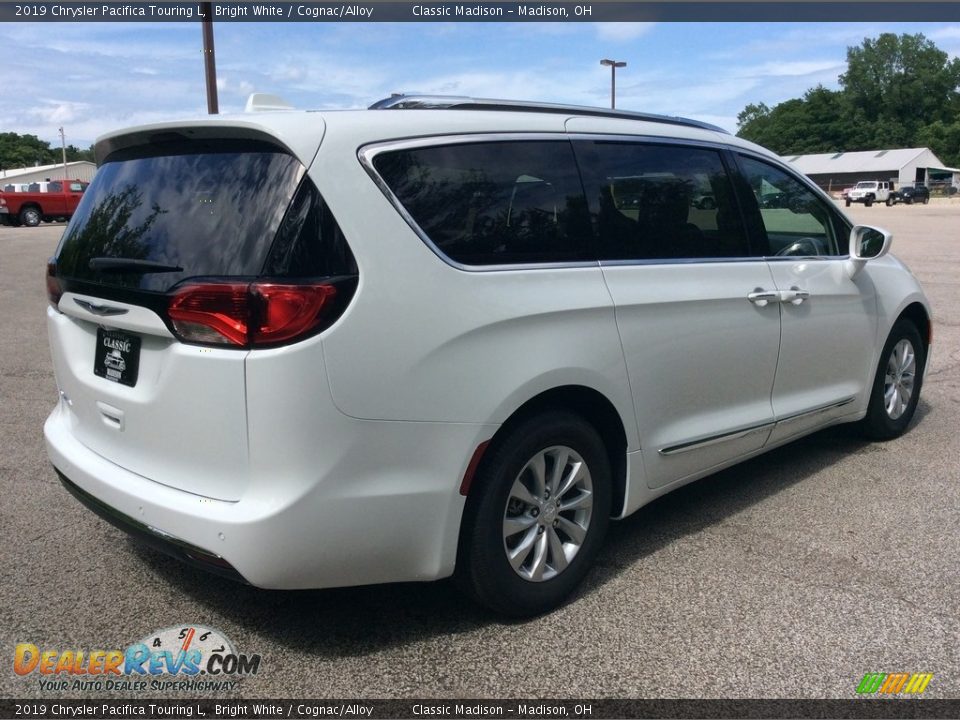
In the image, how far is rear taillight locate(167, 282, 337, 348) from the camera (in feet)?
8.40

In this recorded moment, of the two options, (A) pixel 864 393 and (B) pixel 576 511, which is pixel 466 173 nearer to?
(B) pixel 576 511

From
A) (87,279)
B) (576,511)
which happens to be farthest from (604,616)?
(87,279)

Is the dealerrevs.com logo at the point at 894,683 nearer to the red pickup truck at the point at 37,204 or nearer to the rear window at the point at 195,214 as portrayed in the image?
the rear window at the point at 195,214

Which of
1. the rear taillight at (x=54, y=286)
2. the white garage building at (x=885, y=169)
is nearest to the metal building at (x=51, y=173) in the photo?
the white garage building at (x=885, y=169)

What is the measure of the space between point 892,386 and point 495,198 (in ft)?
11.3

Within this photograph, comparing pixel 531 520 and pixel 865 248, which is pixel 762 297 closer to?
pixel 865 248

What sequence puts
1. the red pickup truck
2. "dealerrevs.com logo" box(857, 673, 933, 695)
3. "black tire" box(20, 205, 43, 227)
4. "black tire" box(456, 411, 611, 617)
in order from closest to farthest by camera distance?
"dealerrevs.com logo" box(857, 673, 933, 695), "black tire" box(456, 411, 611, 617), the red pickup truck, "black tire" box(20, 205, 43, 227)

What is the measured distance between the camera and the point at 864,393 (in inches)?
200

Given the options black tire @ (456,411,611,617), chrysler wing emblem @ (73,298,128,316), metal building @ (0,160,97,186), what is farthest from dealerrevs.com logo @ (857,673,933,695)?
metal building @ (0,160,97,186)

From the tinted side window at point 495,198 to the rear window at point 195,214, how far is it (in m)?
0.37

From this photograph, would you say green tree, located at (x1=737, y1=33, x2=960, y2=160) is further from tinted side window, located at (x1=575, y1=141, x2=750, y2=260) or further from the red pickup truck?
tinted side window, located at (x1=575, y1=141, x2=750, y2=260)

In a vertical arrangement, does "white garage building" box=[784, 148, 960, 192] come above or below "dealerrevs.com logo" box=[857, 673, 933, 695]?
above

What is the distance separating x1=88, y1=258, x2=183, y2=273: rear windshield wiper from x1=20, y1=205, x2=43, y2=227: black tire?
33972 mm

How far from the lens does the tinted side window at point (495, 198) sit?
2.91m
